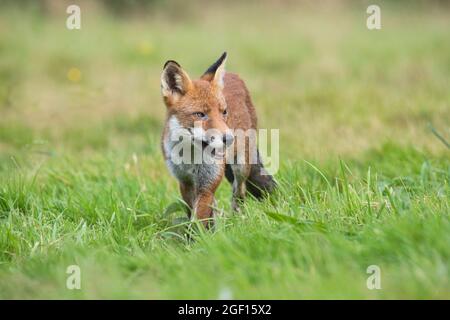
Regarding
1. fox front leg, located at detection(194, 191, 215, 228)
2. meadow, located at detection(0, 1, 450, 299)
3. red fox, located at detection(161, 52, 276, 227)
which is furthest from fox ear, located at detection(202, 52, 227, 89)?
meadow, located at detection(0, 1, 450, 299)

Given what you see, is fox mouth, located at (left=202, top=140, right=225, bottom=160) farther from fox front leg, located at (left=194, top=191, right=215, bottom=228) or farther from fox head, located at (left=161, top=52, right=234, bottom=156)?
fox front leg, located at (left=194, top=191, right=215, bottom=228)

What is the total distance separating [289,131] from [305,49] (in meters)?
5.41

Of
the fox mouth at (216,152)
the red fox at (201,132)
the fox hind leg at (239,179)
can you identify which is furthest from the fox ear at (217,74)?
the fox hind leg at (239,179)

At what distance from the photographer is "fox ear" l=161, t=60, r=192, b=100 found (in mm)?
5512

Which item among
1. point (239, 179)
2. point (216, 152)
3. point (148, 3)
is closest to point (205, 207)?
point (216, 152)

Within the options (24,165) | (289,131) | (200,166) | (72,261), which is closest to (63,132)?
(24,165)

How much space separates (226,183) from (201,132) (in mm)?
1769

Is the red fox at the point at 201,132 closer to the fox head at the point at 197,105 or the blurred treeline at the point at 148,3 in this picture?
the fox head at the point at 197,105

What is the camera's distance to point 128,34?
1508cm

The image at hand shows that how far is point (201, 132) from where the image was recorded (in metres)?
5.32

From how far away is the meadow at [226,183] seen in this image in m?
4.16

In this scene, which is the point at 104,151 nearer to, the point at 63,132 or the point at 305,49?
the point at 63,132
